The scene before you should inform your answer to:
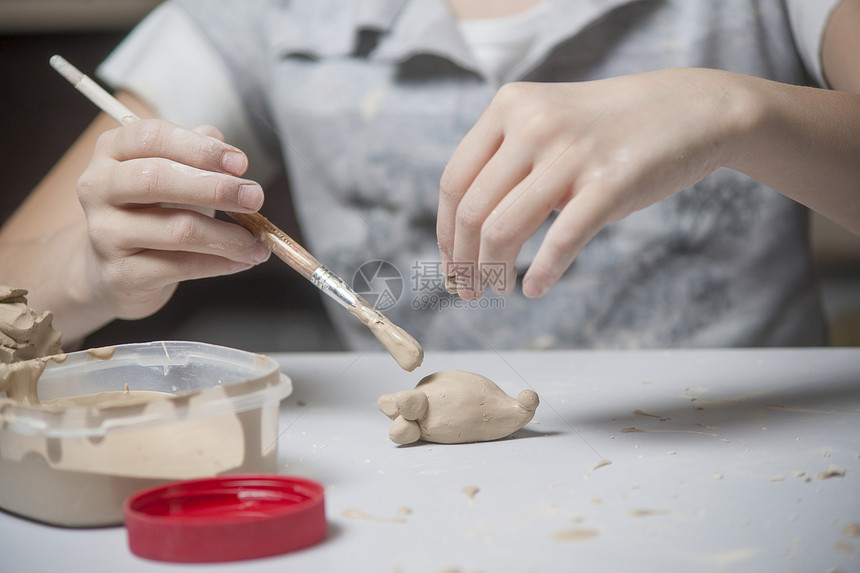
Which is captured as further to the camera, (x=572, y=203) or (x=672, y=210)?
(x=672, y=210)

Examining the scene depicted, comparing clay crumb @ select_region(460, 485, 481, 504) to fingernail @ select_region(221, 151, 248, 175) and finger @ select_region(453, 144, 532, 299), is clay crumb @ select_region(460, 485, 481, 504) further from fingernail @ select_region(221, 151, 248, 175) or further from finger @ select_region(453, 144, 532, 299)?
fingernail @ select_region(221, 151, 248, 175)

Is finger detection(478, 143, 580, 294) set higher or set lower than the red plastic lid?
higher

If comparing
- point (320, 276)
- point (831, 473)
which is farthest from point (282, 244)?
point (831, 473)

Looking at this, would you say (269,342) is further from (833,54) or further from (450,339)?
(833,54)

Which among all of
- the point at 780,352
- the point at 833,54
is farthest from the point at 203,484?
the point at 833,54

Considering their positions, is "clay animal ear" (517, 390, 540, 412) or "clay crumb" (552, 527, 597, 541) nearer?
"clay crumb" (552, 527, 597, 541)

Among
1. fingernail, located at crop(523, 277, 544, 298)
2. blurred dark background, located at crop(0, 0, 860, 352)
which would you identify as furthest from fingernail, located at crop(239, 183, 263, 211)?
blurred dark background, located at crop(0, 0, 860, 352)

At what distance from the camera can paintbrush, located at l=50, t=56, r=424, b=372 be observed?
0.60m

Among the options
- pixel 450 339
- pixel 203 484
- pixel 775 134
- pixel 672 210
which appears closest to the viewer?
pixel 203 484

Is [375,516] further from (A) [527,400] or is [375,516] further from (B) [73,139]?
(B) [73,139]

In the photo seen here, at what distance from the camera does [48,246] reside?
91 centimetres

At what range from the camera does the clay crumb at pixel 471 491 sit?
48cm

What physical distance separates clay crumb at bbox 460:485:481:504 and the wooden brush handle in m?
0.25

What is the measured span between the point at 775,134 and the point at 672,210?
47 cm
